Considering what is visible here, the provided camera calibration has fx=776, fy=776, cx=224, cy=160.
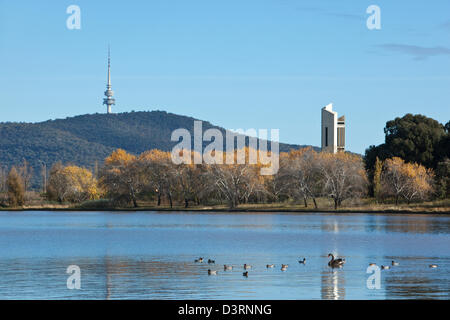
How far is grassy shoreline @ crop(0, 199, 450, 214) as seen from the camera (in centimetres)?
9309

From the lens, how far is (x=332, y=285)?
1134 inches

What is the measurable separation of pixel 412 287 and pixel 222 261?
1219cm

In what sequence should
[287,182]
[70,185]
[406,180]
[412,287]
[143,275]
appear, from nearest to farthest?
[412,287] < [143,275] < [406,180] < [287,182] < [70,185]

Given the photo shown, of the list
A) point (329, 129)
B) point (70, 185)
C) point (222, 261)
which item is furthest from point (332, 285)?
point (329, 129)

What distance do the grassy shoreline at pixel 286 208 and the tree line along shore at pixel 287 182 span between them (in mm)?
152

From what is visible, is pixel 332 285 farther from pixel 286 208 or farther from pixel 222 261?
pixel 286 208

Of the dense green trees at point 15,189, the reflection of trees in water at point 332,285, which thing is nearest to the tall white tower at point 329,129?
the dense green trees at point 15,189

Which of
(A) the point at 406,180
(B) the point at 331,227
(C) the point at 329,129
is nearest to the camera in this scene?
(B) the point at 331,227

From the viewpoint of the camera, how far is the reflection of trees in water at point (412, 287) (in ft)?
87.0

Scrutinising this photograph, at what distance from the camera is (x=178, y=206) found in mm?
116438

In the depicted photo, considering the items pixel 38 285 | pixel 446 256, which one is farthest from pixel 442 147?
pixel 38 285

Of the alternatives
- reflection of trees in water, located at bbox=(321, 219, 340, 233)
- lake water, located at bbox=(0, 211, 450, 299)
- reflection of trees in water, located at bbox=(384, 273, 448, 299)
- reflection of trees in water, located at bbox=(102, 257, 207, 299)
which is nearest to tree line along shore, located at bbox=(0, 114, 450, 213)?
reflection of trees in water, located at bbox=(321, 219, 340, 233)

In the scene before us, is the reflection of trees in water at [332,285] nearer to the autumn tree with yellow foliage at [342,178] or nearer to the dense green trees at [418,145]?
the autumn tree with yellow foliage at [342,178]
